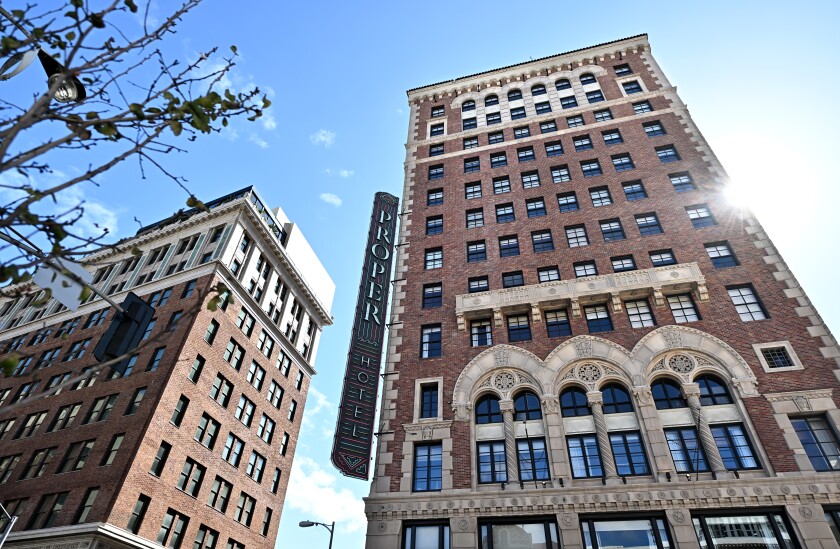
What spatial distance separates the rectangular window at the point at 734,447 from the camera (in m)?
19.2

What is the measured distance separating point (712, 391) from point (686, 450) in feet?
10.0

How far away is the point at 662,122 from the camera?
34.2 metres

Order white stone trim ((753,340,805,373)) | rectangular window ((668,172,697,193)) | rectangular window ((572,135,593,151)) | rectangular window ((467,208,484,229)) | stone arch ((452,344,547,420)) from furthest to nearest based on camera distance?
1. rectangular window ((572,135,593,151))
2. rectangular window ((467,208,484,229))
3. rectangular window ((668,172,697,193))
4. stone arch ((452,344,547,420))
5. white stone trim ((753,340,805,373))

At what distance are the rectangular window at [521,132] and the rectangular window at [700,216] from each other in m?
13.2

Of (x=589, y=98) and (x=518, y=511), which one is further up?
(x=589, y=98)

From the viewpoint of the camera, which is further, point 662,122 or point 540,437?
point 662,122

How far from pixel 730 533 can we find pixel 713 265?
12.7m

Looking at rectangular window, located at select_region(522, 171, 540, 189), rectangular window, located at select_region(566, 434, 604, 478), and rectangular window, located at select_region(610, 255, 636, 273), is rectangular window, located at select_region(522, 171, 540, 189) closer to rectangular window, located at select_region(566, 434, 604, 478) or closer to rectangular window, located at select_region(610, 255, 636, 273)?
rectangular window, located at select_region(610, 255, 636, 273)

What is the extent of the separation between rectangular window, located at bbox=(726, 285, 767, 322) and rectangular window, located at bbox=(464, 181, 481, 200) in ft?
52.0

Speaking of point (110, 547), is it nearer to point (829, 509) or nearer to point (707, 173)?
point (829, 509)

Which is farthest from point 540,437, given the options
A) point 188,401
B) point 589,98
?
point 188,401

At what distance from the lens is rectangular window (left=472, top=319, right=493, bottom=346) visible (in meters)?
25.9

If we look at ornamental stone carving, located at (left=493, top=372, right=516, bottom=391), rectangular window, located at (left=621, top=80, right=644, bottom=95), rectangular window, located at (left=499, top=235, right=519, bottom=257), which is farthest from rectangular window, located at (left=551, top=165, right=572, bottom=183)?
ornamental stone carving, located at (left=493, top=372, right=516, bottom=391)

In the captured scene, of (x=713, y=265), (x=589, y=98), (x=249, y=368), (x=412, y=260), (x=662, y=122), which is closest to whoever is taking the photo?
(x=713, y=265)
